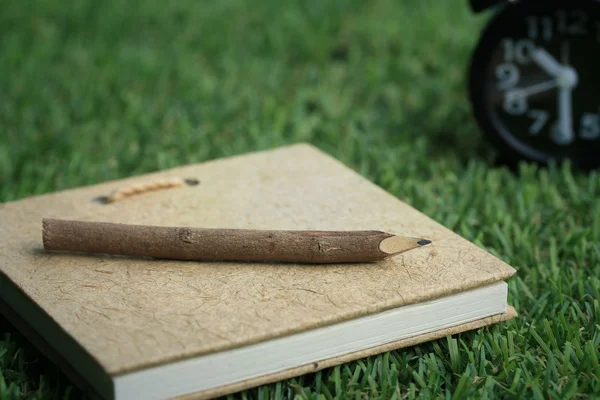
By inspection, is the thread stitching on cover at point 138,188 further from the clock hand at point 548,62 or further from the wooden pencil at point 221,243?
the clock hand at point 548,62

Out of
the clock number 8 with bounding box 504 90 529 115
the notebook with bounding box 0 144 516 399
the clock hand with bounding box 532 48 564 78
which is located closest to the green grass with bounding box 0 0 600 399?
the notebook with bounding box 0 144 516 399

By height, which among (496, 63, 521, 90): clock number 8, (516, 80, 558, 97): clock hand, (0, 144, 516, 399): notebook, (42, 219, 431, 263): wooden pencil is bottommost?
(0, 144, 516, 399): notebook

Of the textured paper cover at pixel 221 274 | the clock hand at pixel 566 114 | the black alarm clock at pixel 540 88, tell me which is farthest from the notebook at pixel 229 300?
the clock hand at pixel 566 114

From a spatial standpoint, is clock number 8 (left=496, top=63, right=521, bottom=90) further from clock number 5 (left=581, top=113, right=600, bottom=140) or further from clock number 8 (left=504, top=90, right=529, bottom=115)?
clock number 5 (left=581, top=113, right=600, bottom=140)

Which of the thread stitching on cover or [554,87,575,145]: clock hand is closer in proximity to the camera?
the thread stitching on cover

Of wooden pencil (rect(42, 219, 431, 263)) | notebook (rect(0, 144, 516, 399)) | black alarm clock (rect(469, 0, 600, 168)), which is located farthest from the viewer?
black alarm clock (rect(469, 0, 600, 168))
